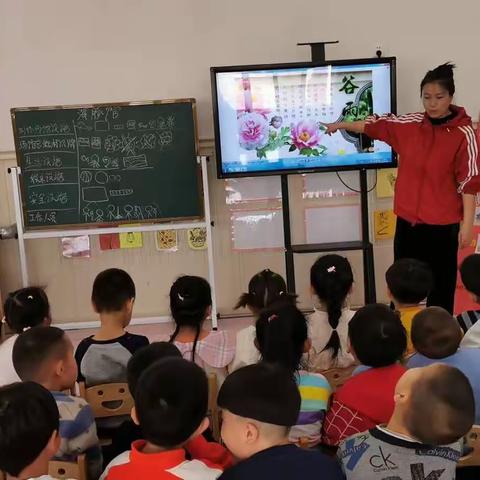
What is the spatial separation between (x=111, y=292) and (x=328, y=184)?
2502mm

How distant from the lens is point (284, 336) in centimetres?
195

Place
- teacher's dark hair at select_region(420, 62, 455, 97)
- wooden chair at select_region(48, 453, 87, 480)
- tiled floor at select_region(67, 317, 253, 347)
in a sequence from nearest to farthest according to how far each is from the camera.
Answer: wooden chair at select_region(48, 453, 87, 480)
teacher's dark hair at select_region(420, 62, 455, 97)
tiled floor at select_region(67, 317, 253, 347)

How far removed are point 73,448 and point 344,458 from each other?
77 centimetres

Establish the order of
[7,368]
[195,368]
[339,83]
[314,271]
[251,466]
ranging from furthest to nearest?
1. [339,83]
2. [314,271]
3. [7,368]
4. [195,368]
5. [251,466]

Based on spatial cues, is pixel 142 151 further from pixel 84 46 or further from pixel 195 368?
pixel 195 368

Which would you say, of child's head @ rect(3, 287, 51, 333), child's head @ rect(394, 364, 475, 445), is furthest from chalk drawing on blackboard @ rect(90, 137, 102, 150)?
child's head @ rect(394, 364, 475, 445)

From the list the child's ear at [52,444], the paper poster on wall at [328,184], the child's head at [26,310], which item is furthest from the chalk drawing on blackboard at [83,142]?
the child's ear at [52,444]

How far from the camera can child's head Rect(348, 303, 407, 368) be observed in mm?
1805

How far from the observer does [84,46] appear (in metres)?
4.36

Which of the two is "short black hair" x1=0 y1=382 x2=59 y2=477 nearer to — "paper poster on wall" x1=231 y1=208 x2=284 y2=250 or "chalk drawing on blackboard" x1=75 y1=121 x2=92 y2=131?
"chalk drawing on blackboard" x1=75 y1=121 x2=92 y2=131

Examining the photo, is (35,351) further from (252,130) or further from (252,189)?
(252,189)

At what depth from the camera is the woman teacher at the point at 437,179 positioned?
319cm

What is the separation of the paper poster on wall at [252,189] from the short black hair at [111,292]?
2104 mm

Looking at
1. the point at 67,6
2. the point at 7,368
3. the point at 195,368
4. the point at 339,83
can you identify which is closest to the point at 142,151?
the point at 67,6
